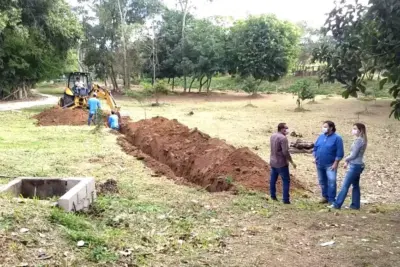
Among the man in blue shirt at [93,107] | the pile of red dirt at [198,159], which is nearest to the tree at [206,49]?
the man in blue shirt at [93,107]

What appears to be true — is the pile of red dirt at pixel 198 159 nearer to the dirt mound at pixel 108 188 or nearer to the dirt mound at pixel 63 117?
the dirt mound at pixel 108 188

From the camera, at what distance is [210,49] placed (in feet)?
155

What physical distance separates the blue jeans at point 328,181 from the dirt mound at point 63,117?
48.4 feet

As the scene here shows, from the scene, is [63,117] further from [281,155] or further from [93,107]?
[281,155]

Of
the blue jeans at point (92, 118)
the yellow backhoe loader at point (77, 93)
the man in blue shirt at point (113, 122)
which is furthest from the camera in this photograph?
the yellow backhoe loader at point (77, 93)

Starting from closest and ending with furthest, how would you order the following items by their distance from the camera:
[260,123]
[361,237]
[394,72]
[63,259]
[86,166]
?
[394,72] → [63,259] → [361,237] → [86,166] → [260,123]

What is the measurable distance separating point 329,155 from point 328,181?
49cm

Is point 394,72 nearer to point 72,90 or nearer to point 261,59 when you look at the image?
point 72,90

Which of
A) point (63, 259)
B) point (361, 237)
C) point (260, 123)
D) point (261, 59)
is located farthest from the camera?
point (261, 59)

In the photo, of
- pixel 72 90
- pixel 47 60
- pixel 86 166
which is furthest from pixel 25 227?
pixel 47 60

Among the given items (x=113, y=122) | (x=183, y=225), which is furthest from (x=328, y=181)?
(x=113, y=122)

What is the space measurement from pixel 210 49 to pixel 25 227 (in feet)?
141

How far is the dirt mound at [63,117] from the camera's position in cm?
2206

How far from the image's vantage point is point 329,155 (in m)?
8.74
